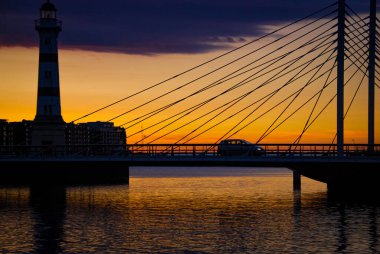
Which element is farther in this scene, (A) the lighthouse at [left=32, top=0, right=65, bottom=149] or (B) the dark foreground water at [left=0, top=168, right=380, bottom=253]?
(A) the lighthouse at [left=32, top=0, right=65, bottom=149]

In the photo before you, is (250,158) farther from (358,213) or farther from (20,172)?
(20,172)

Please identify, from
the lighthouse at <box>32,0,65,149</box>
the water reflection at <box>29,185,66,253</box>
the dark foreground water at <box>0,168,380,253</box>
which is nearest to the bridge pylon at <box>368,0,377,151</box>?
the dark foreground water at <box>0,168,380,253</box>

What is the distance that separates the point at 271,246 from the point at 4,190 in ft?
174

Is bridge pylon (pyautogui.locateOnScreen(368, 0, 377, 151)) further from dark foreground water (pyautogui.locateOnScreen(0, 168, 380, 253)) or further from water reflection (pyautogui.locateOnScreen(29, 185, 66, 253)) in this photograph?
water reflection (pyautogui.locateOnScreen(29, 185, 66, 253))

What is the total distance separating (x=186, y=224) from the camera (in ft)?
183

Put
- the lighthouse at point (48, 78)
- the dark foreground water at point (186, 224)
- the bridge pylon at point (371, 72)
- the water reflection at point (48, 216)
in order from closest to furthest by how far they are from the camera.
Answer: the dark foreground water at point (186, 224), the water reflection at point (48, 216), the bridge pylon at point (371, 72), the lighthouse at point (48, 78)

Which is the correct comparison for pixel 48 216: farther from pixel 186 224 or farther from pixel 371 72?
pixel 371 72

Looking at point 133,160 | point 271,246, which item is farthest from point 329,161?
point 271,246

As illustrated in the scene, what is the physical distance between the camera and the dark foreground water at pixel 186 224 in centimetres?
4588

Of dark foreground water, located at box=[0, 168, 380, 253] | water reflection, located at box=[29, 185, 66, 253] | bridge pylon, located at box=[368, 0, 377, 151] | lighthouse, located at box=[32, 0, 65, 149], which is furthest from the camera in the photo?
lighthouse, located at box=[32, 0, 65, 149]

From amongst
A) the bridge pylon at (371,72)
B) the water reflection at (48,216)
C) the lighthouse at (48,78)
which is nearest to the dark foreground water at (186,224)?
the water reflection at (48,216)

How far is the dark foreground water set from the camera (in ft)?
151

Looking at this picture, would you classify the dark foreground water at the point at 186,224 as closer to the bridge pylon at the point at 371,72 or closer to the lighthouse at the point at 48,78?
the bridge pylon at the point at 371,72

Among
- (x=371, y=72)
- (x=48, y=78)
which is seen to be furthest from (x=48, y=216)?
(x=48, y=78)
